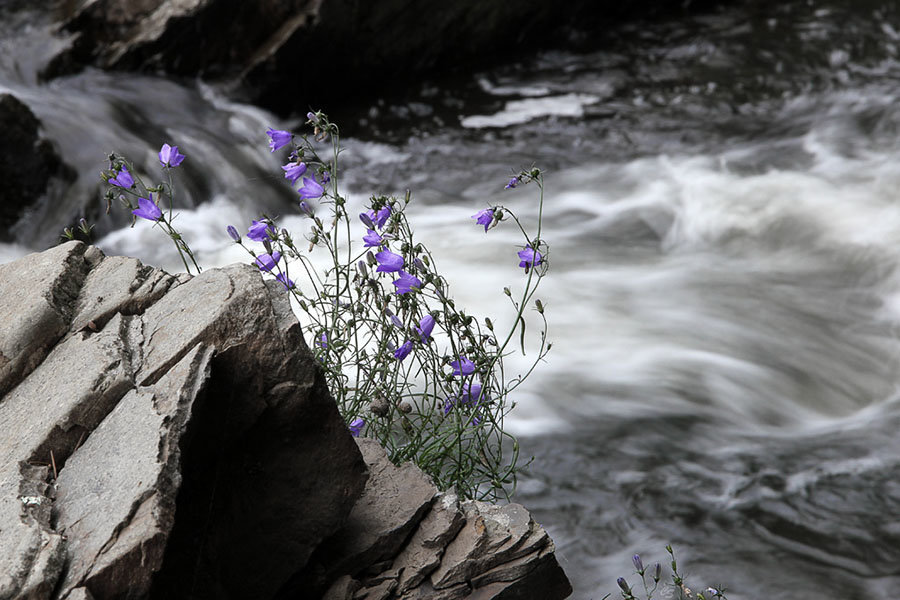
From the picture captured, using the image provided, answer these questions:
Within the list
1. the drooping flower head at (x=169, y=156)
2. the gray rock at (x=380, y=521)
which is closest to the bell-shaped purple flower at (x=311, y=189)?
the drooping flower head at (x=169, y=156)

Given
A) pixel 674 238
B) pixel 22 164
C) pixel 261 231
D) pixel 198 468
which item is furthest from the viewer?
pixel 22 164

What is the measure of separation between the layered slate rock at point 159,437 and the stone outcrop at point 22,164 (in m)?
3.58

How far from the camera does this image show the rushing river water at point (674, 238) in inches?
136

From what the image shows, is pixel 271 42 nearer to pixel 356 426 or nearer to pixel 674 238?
pixel 674 238

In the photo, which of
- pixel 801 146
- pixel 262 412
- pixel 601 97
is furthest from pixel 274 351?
pixel 601 97

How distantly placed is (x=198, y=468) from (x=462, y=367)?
803 mm

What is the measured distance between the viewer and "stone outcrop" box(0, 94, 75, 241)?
18.4 feet

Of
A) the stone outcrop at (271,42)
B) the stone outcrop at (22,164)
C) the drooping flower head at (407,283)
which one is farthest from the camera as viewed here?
the stone outcrop at (271,42)

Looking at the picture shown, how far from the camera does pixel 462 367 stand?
8.44 ft

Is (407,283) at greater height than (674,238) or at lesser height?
greater

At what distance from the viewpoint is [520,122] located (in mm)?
7094

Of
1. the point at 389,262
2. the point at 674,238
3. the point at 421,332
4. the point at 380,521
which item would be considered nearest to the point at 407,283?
the point at 389,262

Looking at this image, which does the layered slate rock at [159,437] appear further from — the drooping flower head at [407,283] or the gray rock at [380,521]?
the drooping flower head at [407,283]

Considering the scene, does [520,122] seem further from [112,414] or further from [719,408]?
[112,414]
